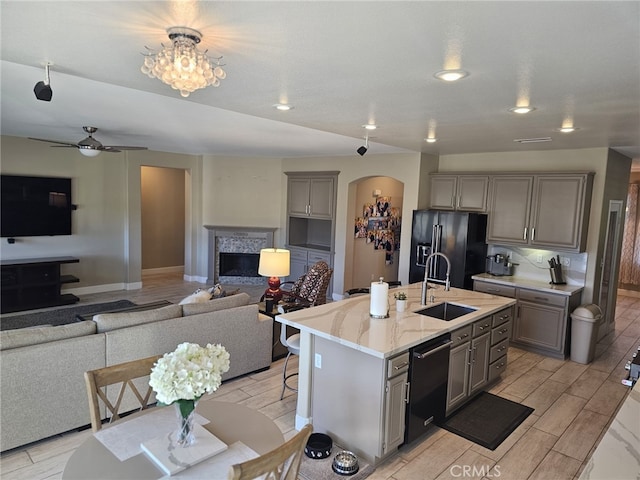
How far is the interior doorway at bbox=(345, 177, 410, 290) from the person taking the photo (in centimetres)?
774

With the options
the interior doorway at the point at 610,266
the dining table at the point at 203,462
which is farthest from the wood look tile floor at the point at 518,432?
the dining table at the point at 203,462

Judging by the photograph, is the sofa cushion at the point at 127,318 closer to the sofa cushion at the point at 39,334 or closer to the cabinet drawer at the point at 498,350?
the sofa cushion at the point at 39,334

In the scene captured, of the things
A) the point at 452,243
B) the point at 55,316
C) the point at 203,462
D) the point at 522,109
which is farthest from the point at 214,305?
the point at 55,316

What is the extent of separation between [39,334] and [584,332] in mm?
5593

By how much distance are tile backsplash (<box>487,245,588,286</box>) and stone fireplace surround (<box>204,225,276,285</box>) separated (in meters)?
4.56

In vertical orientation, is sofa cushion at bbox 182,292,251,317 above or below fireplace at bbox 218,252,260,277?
above

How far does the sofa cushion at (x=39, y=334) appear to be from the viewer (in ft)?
9.68

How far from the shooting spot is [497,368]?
13.9 ft

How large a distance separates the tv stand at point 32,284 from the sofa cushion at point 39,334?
12.7 ft

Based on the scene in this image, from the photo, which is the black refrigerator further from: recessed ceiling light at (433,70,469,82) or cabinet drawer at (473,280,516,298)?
recessed ceiling light at (433,70,469,82)

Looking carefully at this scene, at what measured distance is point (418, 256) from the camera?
6254 mm

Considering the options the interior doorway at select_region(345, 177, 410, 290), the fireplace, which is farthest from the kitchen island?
the fireplace

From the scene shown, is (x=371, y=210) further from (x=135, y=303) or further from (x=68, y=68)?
(x=68, y=68)

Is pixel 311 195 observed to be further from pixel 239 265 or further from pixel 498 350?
pixel 498 350
